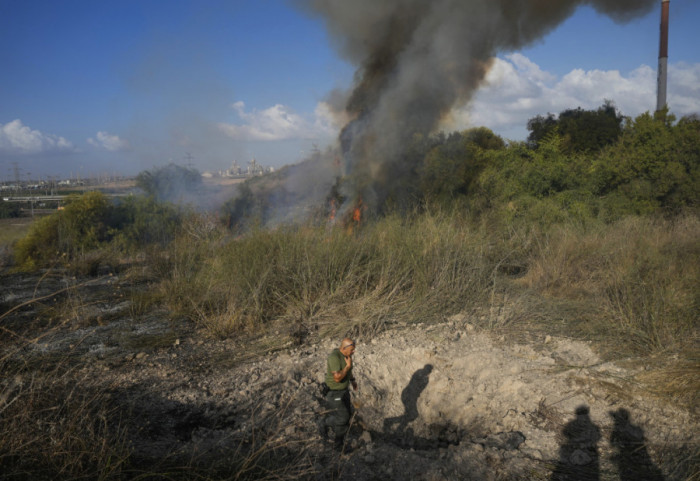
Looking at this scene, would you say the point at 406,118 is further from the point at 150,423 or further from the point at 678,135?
the point at 150,423

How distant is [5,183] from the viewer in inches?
1433

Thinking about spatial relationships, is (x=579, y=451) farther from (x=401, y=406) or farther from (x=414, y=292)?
(x=414, y=292)

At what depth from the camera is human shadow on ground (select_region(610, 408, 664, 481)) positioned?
3.08m

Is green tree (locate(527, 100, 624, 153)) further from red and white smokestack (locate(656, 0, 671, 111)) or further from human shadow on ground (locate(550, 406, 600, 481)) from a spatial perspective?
human shadow on ground (locate(550, 406, 600, 481))

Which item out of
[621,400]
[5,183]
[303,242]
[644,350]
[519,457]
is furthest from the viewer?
[5,183]

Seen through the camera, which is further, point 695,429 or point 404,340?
point 404,340

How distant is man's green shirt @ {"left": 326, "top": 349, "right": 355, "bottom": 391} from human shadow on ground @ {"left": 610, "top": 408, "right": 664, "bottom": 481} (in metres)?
2.09

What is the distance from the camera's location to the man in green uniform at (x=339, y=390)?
3.58 metres

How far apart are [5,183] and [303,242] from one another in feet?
136

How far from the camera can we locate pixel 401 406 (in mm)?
4430

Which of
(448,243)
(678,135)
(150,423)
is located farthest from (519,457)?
(678,135)

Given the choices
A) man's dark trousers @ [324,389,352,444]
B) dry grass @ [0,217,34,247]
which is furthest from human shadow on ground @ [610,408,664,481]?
dry grass @ [0,217,34,247]

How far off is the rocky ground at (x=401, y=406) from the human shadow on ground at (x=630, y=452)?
0.01 metres

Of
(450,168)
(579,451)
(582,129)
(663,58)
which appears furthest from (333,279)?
(663,58)
